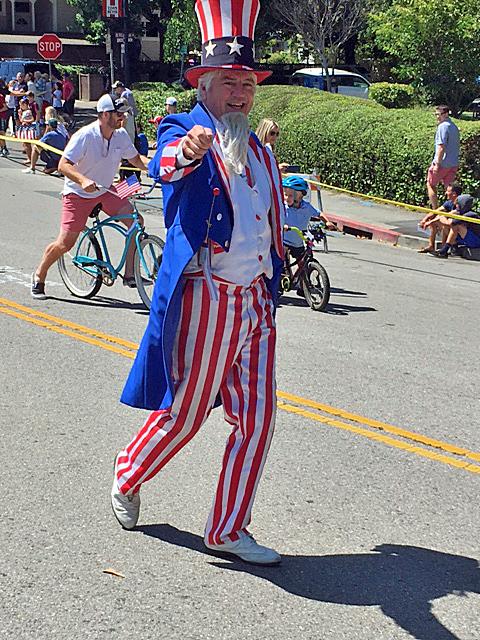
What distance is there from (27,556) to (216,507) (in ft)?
2.72

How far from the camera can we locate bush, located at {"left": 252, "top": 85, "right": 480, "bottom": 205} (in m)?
18.6

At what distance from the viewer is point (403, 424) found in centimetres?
679

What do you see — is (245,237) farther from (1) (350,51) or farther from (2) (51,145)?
(1) (350,51)

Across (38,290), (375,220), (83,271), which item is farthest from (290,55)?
(38,290)

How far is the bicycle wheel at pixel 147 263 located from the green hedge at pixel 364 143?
29.9 feet

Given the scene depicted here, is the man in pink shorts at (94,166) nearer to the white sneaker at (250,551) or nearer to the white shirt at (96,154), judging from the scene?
the white shirt at (96,154)

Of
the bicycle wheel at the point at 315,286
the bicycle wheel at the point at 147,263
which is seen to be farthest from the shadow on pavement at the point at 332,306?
the bicycle wheel at the point at 147,263

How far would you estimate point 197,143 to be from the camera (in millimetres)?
4043

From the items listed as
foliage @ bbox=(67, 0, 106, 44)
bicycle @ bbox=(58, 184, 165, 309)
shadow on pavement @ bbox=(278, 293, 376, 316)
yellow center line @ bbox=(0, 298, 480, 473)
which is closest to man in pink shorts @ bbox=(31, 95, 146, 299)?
bicycle @ bbox=(58, 184, 165, 309)

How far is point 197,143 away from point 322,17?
3632 centimetres

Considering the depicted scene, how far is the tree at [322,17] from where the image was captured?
38281mm

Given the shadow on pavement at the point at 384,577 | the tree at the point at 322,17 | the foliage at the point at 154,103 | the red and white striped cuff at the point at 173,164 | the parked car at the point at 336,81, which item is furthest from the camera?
the parked car at the point at 336,81

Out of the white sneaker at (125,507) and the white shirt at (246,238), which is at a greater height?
the white shirt at (246,238)

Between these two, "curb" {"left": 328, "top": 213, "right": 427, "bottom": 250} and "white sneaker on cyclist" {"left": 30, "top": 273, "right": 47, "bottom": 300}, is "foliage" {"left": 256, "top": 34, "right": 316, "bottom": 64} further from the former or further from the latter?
"white sneaker on cyclist" {"left": 30, "top": 273, "right": 47, "bottom": 300}
